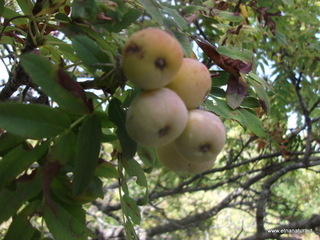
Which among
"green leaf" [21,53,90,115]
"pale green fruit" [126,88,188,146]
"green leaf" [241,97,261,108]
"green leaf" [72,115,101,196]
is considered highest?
"green leaf" [241,97,261,108]

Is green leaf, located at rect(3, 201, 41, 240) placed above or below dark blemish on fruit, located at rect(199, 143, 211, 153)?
below

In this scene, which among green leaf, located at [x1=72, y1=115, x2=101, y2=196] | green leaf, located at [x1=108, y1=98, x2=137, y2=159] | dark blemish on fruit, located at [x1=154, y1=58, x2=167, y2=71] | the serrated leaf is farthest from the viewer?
the serrated leaf

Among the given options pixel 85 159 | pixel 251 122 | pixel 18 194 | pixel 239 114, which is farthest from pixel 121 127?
pixel 251 122

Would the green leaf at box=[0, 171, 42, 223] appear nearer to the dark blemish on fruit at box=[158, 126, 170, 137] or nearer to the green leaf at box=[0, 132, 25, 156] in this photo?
the green leaf at box=[0, 132, 25, 156]

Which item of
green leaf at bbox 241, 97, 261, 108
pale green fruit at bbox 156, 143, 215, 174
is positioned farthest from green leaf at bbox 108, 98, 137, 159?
green leaf at bbox 241, 97, 261, 108

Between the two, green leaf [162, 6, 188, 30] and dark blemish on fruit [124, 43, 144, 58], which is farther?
green leaf [162, 6, 188, 30]

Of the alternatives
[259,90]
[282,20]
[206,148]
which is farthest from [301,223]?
[206,148]

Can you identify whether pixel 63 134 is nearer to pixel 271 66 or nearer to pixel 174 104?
pixel 174 104
